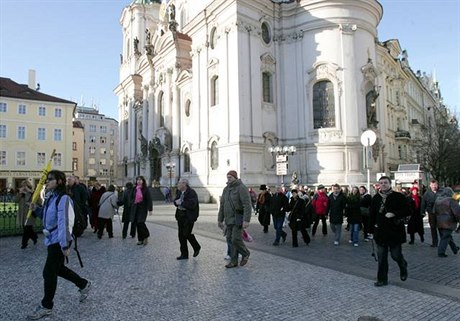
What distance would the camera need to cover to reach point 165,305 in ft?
18.9

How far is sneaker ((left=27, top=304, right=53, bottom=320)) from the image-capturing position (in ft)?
16.8

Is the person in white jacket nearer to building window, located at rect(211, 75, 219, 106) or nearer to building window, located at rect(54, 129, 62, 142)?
building window, located at rect(211, 75, 219, 106)

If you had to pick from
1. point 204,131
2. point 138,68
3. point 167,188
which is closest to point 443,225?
point 204,131

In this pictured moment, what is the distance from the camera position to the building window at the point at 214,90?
34.2m

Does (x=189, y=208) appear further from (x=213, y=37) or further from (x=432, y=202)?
(x=213, y=37)

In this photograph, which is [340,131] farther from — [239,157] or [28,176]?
[28,176]

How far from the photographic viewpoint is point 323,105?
32844 mm

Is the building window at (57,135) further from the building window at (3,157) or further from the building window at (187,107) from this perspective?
the building window at (187,107)

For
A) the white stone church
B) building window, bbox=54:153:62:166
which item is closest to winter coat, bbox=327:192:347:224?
the white stone church

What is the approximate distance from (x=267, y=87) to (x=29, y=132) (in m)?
32.7

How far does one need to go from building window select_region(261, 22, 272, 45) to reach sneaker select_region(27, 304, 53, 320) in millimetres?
31580

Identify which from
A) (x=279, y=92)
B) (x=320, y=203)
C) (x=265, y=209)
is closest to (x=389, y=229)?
(x=320, y=203)

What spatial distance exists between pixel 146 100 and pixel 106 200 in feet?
122

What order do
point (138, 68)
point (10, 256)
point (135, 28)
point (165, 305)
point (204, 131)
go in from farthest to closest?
point (135, 28) → point (138, 68) → point (204, 131) → point (10, 256) → point (165, 305)
